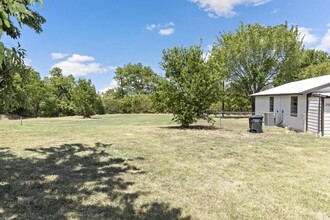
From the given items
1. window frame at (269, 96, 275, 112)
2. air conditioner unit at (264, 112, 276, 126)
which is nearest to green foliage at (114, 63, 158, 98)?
window frame at (269, 96, 275, 112)

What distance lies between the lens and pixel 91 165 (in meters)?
6.16

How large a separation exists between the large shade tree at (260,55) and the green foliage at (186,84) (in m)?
12.6

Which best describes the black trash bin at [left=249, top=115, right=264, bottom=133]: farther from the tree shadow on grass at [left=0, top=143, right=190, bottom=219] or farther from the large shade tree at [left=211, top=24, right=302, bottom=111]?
the large shade tree at [left=211, top=24, right=302, bottom=111]

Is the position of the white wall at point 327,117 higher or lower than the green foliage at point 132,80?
lower

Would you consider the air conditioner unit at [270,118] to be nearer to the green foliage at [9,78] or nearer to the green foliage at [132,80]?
the green foliage at [9,78]

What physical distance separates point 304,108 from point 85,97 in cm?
2192

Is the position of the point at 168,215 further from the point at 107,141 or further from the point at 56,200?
the point at 107,141

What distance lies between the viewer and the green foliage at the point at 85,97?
28281 millimetres

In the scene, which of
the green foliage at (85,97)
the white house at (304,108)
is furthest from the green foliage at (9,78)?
the green foliage at (85,97)

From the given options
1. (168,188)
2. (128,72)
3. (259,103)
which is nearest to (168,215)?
(168,188)

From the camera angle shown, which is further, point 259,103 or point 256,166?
point 259,103

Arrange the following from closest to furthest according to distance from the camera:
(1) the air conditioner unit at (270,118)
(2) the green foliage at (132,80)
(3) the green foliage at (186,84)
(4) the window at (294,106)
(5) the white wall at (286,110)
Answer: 1. (3) the green foliage at (186,84)
2. (5) the white wall at (286,110)
3. (4) the window at (294,106)
4. (1) the air conditioner unit at (270,118)
5. (2) the green foliage at (132,80)

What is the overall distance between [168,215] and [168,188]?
106 centimetres

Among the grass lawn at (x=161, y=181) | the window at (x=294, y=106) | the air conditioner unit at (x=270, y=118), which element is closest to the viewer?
the grass lawn at (x=161, y=181)
